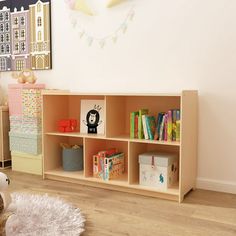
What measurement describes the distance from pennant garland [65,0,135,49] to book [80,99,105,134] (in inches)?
19.9

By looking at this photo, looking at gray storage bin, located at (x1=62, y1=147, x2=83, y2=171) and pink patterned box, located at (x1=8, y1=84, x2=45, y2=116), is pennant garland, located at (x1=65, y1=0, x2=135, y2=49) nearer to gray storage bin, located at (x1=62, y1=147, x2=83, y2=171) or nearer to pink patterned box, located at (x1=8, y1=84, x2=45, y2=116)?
pink patterned box, located at (x1=8, y1=84, x2=45, y2=116)

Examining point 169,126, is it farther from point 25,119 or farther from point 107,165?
point 25,119

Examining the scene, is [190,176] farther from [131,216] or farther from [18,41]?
[18,41]

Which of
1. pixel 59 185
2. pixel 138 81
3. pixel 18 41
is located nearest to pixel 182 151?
pixel 138 81

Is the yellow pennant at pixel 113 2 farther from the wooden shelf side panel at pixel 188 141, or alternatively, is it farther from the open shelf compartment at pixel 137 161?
the open shelf compartment at pixel 137 161

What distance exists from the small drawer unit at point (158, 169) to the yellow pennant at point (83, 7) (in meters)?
1.33

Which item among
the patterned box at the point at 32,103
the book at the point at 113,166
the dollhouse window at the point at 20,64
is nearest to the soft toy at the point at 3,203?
the book at the point at 113,166

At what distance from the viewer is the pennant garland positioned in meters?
2.63

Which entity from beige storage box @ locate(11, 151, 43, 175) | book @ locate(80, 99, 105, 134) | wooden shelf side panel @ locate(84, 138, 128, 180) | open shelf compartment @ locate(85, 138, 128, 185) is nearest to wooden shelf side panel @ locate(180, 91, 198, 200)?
open shelf compartment @ locate(85, 138, 128, 185)

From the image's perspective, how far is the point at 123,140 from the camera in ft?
7.73

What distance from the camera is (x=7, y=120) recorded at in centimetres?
313

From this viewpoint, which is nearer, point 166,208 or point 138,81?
point 166,208

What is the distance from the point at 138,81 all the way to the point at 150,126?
50 centimetres

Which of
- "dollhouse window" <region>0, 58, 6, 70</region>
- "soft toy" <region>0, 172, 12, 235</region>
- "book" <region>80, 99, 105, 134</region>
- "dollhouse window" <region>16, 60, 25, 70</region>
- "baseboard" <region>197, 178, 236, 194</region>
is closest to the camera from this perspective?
"soft toy" <region>0, 172, 12, 235</region>
